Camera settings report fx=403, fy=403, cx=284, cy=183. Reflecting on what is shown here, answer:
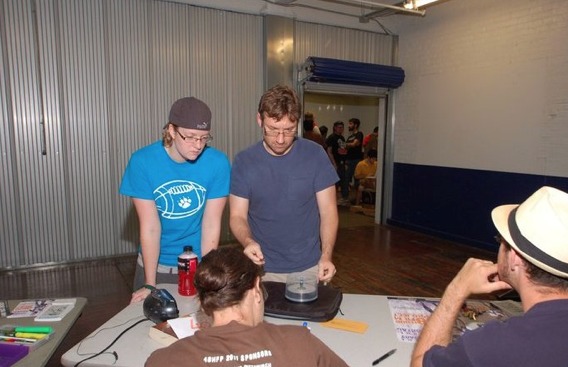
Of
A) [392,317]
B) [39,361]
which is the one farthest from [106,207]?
[392,317]

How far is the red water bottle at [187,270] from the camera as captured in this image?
1893 millimetres

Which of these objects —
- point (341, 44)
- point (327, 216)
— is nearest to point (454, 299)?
point (327, 216)

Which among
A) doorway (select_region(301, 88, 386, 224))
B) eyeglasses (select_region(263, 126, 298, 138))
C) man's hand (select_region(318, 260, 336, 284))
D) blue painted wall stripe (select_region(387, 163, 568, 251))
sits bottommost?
blue painted wall stripe (select_region(387, 163, 568, 251))

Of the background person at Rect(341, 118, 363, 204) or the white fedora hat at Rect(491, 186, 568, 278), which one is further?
the background person at Rect(341, 118, 363, 204)

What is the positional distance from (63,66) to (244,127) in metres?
2.28

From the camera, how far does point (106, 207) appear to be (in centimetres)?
492

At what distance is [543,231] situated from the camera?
3.47 ft

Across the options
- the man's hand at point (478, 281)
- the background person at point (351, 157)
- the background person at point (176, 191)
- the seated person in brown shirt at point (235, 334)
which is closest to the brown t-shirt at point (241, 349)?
the seated person in brown shirt at point (235, 334)

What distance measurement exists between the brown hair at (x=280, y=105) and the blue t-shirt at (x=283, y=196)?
277 millimetres

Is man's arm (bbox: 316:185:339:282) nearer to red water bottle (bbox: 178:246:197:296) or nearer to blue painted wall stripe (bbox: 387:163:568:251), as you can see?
red water bottle (bbox: 178:246:197:296)

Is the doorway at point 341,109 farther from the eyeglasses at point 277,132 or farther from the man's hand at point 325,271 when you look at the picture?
the man's hand at point 325,271

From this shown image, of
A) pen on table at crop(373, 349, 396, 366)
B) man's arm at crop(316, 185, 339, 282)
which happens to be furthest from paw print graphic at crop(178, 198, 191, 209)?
pen on table at crop(373, 349, 396, 366)

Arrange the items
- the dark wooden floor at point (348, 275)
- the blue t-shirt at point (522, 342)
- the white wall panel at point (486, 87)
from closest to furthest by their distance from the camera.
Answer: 1. the blue t-shirt at point (522, 342)
2. the dark wooden floor at point (348, 275)
3. the white wall panel at point (486, 87)

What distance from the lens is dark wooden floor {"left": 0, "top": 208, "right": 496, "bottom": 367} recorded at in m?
3.77
